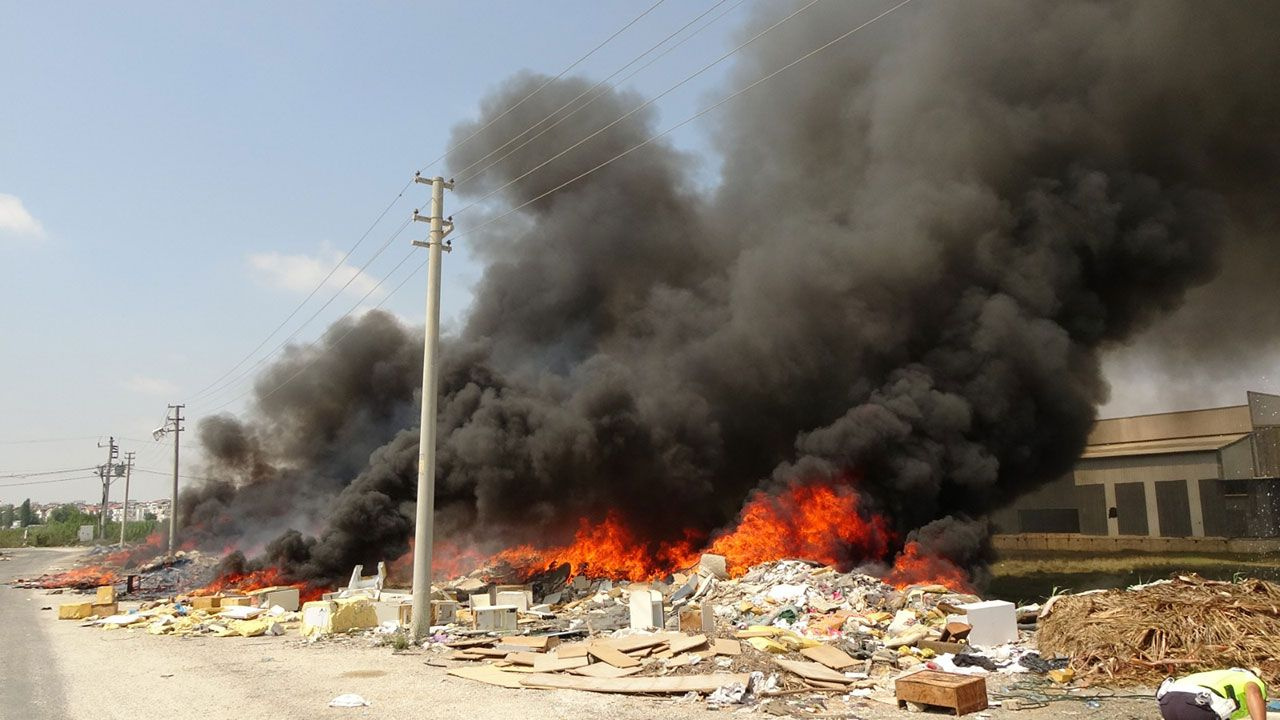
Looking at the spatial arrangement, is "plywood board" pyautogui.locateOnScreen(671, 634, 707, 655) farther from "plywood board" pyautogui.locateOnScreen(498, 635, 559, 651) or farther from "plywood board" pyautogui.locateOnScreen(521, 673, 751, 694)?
"plywood board" pyautogui.locateOnScreen(498, 635, 559, 651)

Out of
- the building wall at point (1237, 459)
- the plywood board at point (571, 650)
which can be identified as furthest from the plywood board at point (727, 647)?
the building wall at point (1237, 459)

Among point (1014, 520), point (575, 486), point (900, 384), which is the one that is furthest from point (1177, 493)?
point (575, 486)

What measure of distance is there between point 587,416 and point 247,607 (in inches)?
563

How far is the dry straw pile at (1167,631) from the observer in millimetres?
10172

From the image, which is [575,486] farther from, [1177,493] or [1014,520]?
[1177,493]

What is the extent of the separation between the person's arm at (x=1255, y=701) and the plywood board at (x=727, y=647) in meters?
7.70

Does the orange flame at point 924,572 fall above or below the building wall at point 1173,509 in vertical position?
below

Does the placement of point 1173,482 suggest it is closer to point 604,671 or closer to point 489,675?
point 604,671

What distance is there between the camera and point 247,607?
2066cm

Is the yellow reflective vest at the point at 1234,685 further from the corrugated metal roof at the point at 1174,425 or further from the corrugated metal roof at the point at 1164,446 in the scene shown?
the corrugated metal roof at the point at 1174,425

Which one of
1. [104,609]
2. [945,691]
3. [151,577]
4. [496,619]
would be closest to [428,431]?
[496,619]

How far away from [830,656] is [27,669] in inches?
515

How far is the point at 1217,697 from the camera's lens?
502 cm

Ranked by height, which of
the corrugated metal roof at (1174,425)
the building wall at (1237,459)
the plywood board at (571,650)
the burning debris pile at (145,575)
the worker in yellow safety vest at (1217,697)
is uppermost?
the corrugated metal roof at (1174,425)
